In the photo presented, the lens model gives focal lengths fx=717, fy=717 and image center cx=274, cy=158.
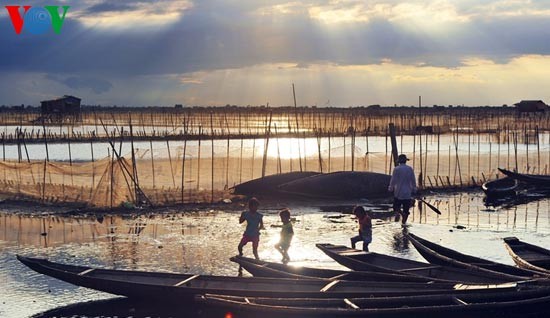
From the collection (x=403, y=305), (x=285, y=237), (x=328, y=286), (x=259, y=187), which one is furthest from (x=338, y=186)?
(x=403, y=305)

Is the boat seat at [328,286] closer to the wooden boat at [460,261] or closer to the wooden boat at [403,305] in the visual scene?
the wooden boat at [403,305]

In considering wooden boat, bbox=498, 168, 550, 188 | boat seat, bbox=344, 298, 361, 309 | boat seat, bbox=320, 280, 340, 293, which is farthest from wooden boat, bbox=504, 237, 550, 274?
wooden boat, bbox=498, 168, 550, 188

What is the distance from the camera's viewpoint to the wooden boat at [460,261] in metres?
8.70

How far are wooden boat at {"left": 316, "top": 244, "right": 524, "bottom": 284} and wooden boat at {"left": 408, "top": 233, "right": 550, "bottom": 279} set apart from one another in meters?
0.15

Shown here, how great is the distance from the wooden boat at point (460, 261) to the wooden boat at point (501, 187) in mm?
8973

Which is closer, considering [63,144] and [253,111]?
[63,144]

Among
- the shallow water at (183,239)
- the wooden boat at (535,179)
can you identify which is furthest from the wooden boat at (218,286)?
the wooden boat at (535,179)

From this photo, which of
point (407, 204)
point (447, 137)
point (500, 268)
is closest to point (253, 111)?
point (447, 137)

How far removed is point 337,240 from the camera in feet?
42.2

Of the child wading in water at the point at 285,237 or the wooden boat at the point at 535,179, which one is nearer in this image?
the child wading in water at the point at 285,237

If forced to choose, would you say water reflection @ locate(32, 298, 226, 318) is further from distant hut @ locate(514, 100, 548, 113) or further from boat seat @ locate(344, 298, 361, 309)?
distant hut @ locate(514, 100, 548, 113)

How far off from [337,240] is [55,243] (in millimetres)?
5058

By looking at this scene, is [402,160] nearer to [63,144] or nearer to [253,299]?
[253,299]

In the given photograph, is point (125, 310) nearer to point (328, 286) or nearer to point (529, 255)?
point (328, 286)
